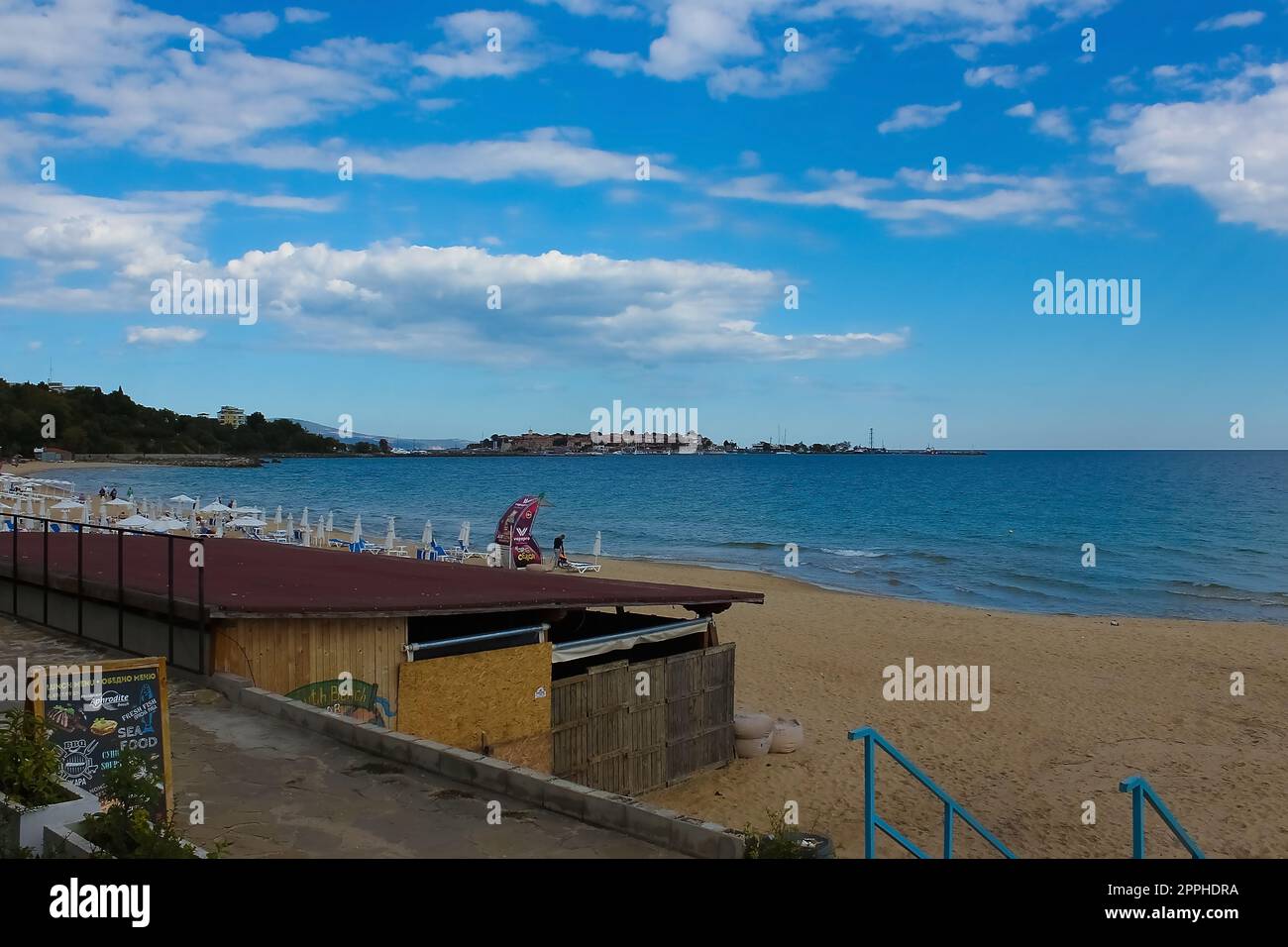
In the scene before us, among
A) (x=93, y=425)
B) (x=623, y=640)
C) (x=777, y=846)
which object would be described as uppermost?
(x=93, y=425)

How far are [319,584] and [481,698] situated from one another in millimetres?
2722

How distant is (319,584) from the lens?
10938mm

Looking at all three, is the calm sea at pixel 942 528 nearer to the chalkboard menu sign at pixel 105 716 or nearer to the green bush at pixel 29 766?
the chalkboard menu sign at pixel 105 716

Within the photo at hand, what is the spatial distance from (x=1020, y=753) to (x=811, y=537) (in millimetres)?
40443

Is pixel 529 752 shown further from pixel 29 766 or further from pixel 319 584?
pixel 29 766

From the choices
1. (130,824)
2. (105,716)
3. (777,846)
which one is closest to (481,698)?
(105,716)

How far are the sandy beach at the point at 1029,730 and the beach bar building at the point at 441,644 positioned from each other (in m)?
1.12

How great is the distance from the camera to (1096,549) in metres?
47.7

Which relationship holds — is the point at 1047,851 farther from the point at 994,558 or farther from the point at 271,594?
the point at 994,558

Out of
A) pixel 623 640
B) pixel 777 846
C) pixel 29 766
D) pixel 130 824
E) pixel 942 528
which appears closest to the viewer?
pixel 130 824

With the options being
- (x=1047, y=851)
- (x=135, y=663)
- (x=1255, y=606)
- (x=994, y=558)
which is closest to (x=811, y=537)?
(x=994, y=558)

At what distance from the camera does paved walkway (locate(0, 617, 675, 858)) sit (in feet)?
18.0

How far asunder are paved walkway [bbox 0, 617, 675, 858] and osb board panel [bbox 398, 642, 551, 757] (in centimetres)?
154
